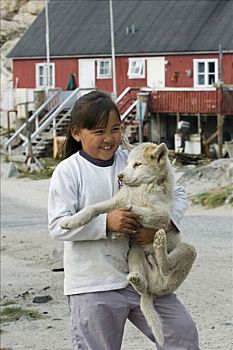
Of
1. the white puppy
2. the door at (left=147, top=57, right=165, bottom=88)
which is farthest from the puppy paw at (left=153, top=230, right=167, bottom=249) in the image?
the door at (left=147, top=57, right=165, bottom=88)

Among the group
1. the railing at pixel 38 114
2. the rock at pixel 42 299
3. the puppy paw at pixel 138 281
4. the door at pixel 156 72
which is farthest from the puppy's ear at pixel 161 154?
the door at pixel 156 72

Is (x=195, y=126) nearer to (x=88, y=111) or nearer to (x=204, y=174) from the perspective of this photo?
(x=204, y=174)

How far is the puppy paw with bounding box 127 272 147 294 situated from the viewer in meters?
4.48

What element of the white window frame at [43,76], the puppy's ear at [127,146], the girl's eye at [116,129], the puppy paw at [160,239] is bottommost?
the white window frame at [43,76]

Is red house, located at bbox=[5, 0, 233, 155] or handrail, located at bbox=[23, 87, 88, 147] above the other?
red house, located at bbox=[5, 0, 233, 155]

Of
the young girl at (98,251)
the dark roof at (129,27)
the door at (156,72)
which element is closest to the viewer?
the young girl at (98,251)

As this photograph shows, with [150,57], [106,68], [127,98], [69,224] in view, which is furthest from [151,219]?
[106,68]

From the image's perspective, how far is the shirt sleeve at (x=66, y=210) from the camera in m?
4.52

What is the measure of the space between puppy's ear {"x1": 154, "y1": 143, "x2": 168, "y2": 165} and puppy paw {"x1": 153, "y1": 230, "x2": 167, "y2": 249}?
0.34m

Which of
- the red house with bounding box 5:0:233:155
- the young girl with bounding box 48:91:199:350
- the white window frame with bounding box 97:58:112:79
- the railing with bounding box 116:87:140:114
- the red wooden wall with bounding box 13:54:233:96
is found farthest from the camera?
the white window frame with bounding box 97:58:112:79

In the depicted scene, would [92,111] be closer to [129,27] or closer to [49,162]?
[49,162]

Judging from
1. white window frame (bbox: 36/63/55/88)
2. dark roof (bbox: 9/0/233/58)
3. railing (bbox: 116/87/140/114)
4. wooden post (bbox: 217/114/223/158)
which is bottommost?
wooden post (bbox: 217/114/223/158)

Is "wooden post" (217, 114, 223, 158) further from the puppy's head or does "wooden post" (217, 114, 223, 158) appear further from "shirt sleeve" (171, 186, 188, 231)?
the puppy's head

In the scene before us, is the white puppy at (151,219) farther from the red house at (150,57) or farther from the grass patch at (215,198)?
the red house at (150,57)
